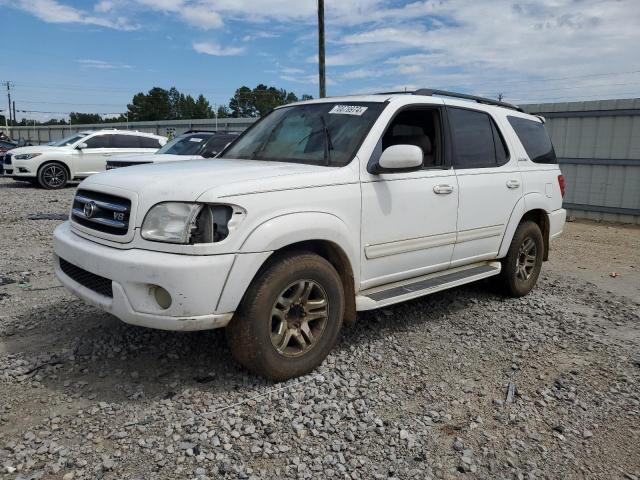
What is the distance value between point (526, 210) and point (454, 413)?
9.09ft

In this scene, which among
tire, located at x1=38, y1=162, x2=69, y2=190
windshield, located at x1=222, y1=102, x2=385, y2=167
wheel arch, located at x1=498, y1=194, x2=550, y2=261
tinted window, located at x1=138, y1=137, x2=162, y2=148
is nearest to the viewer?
windshield, located at x1=222, y1=102, x2=385, y2=167

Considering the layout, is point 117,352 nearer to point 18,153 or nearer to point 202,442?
point 202,442

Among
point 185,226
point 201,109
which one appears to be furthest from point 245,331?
point 201,109

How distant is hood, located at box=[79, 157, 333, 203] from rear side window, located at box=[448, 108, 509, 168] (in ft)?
5.17

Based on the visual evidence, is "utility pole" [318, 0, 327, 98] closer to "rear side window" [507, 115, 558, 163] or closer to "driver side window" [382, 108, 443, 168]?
"rear side window" [507, 115, 558, 163]

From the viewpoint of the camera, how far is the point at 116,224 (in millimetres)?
3217

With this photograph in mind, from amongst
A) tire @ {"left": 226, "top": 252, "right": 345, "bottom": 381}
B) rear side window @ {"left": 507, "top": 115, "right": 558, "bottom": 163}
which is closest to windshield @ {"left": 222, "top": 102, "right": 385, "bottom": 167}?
tire @ {"left": 226, "top": 252, "right": 345, "bottom": 381}

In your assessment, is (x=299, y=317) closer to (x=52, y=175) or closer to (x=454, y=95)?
(x=454, y=95)

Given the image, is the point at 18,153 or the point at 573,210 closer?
the point at 573,210

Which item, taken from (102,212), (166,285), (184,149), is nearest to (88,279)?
(102,212)

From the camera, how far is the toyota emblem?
3404 mm

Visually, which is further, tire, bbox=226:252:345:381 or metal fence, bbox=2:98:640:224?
metal fence, bbox=2:98:640:224

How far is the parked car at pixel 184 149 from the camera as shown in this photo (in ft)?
33.6

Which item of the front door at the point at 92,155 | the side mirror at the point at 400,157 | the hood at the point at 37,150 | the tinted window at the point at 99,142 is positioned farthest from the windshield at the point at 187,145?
the side mirror at the point at 400,157
